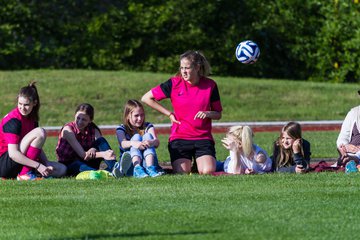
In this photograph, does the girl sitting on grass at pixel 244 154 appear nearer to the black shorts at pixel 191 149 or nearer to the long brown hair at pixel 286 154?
the long brown hair at pixel 286 154

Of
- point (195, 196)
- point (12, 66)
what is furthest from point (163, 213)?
point (12, 66)

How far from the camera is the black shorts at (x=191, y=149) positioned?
12742 mm

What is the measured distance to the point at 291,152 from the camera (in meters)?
12.4

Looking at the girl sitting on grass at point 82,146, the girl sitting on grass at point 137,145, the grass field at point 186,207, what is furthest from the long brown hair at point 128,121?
the grass field at point 186,207

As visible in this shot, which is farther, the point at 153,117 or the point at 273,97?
the point at 273,97

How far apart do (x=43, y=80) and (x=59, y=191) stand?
1842 cm

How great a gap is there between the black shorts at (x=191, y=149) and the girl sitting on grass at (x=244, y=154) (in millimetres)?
389

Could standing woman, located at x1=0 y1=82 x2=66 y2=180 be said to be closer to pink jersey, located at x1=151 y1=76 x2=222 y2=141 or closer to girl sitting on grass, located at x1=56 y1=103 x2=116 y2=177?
girl sitting on grass, located at x1=56 y1=103 x2=116 y2=177

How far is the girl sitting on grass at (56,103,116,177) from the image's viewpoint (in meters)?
12.5

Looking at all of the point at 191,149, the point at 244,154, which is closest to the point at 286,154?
the point at 244,154

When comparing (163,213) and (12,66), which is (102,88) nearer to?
(12,66)

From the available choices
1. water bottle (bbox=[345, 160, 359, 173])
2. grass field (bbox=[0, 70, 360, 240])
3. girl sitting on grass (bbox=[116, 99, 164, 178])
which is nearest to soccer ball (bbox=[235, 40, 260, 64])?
girl sitting on grass (bbox=[116, 99, 164, 178])

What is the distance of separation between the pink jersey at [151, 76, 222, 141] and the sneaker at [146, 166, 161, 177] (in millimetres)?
896

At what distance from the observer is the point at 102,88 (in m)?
27.9
